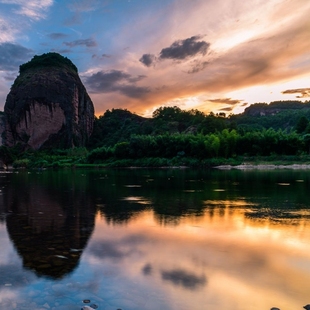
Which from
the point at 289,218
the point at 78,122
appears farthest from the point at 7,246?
the point at 78,122

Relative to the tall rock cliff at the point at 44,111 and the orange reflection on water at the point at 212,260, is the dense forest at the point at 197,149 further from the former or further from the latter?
the orange reflection on water at the point at 212,260

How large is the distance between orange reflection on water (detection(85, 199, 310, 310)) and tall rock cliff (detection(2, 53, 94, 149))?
340 ft

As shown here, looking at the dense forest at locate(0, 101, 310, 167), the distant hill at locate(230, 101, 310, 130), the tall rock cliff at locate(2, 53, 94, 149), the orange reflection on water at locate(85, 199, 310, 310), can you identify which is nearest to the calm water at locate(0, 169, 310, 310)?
the orange reflection on water at locate(85, 199, 310, 310)

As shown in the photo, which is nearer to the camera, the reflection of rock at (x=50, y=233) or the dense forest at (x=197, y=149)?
the reflection of rock at (x=50, y=233)

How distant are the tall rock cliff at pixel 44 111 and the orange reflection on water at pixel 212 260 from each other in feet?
340

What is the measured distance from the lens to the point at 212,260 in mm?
6969

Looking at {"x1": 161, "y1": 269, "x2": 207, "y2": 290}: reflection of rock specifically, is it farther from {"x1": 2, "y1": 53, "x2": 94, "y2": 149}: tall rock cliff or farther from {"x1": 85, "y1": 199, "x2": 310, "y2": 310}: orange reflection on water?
{"x1": 2, "y1": 53, "x2": 94, "y2": 149}: tall rock cliff

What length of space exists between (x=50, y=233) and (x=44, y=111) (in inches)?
4204

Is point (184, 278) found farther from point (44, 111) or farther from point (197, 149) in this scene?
point (44, 111)

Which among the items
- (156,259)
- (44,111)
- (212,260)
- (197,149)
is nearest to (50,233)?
(156,259)

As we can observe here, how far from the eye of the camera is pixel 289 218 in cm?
1134

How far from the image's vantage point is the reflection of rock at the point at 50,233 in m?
6.79

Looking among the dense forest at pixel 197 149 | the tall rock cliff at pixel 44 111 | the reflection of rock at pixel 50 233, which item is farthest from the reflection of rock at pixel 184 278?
the tall rock cliff at pixel 44 111

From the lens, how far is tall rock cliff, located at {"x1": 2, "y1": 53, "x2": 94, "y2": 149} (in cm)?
10950
